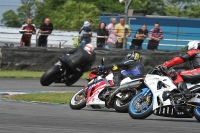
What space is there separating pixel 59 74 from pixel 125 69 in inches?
219

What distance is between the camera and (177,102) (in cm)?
1206

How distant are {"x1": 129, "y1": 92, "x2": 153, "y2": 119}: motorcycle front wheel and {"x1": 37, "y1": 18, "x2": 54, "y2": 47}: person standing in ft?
44.0

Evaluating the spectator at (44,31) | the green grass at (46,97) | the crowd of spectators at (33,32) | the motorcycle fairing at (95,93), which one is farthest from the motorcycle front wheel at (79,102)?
the spectator at (44,31)

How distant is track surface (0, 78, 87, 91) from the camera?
1914 centimetres

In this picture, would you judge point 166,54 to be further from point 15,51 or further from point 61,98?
point 61,98

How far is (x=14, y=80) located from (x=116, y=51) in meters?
4.37

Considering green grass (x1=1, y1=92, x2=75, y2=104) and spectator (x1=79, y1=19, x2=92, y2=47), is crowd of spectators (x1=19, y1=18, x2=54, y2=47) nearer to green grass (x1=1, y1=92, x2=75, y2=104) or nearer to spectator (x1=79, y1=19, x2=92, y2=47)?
spectator (x1=79, y1=19, x2=92, y2=47)

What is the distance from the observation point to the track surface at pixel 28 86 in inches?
754

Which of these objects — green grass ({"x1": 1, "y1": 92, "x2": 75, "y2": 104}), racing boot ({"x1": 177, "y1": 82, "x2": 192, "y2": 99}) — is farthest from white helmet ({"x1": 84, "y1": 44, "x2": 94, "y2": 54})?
racing boot ({"x1": 177, "y1": 82, "x2": 192, "y2": 99})

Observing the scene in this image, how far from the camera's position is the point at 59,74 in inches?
777

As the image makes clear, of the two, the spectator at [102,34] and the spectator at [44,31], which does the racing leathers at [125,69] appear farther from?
the spectator at [102,34]

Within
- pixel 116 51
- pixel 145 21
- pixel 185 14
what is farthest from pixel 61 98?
pixel 185 14

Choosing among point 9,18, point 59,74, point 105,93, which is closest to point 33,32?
point 9,18

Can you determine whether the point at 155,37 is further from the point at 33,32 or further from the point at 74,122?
the point at 74,122
